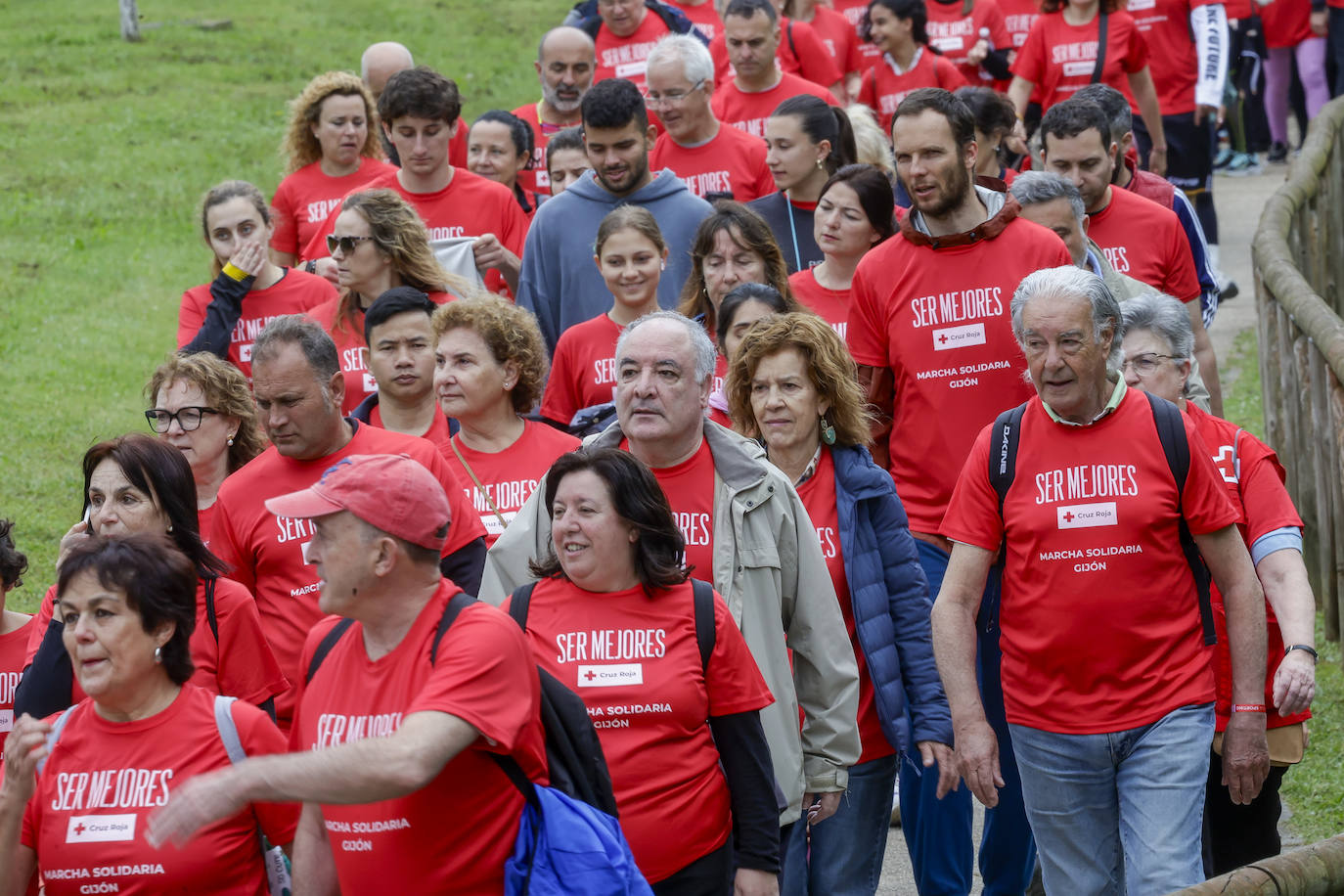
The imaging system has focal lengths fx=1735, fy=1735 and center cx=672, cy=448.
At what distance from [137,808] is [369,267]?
3.64m

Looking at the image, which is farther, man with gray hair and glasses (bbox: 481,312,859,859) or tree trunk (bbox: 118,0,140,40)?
tree trunk (bbox: 118,0,140,40)

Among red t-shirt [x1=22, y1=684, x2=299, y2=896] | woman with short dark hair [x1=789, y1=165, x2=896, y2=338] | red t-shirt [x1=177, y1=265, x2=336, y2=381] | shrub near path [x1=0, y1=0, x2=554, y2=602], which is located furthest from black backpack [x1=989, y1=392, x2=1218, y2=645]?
shrub near path [x1=0, y1=0, x2=554, y2=602]

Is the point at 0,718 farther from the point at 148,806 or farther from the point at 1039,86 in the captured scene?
the point at 1039,86

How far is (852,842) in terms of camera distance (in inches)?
217

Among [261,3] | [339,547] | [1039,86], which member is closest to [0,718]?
[339,547]

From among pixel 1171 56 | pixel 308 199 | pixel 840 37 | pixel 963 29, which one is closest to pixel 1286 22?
pixel 1171 56

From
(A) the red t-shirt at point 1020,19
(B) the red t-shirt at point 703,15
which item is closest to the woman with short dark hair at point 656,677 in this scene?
(B) the red t-shirt at point 703,15

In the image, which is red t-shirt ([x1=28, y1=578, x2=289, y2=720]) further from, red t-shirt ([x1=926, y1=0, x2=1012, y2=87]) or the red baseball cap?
red t-shirt ([x1=926, y1=0, x2=1012, y2=87])

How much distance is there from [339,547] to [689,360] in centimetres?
164

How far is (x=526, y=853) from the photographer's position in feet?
12.7

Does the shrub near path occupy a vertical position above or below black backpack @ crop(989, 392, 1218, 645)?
above

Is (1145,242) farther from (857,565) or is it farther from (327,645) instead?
(327,645)

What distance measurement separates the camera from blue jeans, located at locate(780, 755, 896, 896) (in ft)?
18.0

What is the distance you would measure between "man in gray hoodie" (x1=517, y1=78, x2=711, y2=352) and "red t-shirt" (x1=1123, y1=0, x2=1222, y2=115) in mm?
5868
